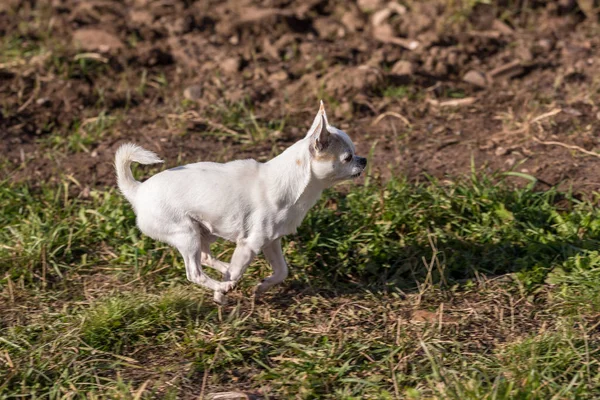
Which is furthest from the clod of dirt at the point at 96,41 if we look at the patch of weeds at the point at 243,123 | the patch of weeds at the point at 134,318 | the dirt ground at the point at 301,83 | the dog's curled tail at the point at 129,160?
the patch of weeds at the point at 134,318

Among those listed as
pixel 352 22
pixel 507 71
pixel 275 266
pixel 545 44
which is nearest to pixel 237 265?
pixel 275 266

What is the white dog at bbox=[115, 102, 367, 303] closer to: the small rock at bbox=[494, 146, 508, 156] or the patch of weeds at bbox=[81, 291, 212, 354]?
the patch of weeds at bbox=[81, 291, 212, 354]

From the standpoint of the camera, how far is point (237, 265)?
4277mm

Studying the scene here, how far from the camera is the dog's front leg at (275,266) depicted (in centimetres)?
443

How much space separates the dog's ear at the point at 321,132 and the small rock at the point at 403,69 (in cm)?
271

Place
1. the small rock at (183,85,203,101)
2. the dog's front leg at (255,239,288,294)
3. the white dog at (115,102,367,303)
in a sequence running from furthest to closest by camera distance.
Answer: the small rock at (183,85,203,101), the dog's front leg at (255,239,288,294), the white dog at (115,102,367,303)

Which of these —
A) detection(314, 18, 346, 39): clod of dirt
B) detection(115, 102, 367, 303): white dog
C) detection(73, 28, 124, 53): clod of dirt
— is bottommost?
detection(314, 18, 346, 39): clod of dirt

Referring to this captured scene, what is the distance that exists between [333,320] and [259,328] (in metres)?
0.38

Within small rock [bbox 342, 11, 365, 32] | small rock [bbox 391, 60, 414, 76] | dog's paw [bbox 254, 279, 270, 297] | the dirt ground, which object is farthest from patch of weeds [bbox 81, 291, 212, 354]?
small rock [bbox 342, 11, 365, 32]

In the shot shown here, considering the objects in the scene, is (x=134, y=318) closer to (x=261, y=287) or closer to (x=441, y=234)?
(x=261, y=287)

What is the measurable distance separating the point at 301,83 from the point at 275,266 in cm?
247

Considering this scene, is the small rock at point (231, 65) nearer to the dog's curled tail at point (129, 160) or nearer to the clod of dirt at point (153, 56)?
the clod of dirt at point (153, 56)

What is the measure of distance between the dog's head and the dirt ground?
119 centimetres

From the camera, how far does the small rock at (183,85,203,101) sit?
258 inches
